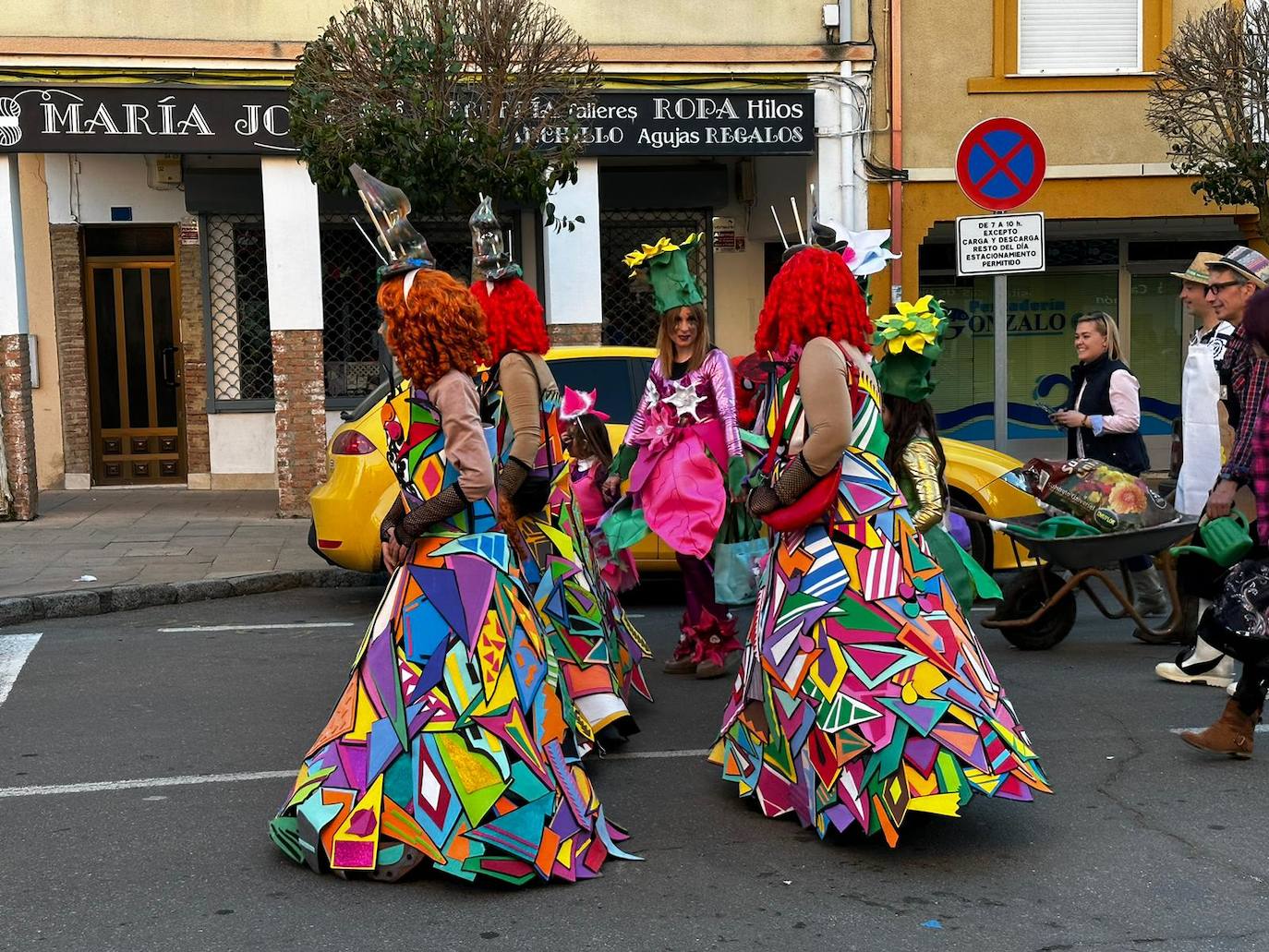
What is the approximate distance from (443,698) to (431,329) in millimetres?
1093

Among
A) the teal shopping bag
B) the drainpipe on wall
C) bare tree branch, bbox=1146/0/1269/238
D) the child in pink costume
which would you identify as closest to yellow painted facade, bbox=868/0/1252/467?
the drainpipe on wall

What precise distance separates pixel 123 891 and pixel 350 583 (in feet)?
21.4

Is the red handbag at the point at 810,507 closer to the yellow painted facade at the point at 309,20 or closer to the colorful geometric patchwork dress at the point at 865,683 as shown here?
the colorful geometric patchwork dress at the point at 865,683

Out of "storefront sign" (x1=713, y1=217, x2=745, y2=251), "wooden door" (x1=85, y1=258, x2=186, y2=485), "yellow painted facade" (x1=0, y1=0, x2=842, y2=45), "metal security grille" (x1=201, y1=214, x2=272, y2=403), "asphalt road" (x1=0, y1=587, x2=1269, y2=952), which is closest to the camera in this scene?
"asphalt road" (x1=0, y1=587, x2=1269, y2=952)

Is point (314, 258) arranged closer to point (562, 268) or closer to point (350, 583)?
point (562, 268)

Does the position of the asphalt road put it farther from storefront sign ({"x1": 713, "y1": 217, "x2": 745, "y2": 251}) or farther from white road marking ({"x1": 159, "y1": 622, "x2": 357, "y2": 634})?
storefront sign ({"x1": 713, "y1": 217, "x2": 745, "y2": 251})

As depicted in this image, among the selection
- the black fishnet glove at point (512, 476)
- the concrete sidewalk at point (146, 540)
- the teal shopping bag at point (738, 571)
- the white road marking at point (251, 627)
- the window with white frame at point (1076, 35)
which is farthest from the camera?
the window with white frame at point (1076, 35)

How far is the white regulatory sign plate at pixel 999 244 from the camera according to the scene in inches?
404

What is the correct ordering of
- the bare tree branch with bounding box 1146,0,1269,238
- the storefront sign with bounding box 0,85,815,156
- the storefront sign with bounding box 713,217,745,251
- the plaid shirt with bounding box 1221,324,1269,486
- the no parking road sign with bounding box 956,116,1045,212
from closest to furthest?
1. the plaid shirt with bounding box 1221,324,1269,486
2. the no parking road sign with bounding box 956,116,1045,212
3. the bare tree branch with bounding box 1146,0,1269,238
4. the storefront sign with bounding box 0,85,815,156
5. the storefront sign with bounding box 713,217,745,251

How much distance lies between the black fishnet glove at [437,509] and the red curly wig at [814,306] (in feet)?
3.80

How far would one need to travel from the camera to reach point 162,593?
10164mm

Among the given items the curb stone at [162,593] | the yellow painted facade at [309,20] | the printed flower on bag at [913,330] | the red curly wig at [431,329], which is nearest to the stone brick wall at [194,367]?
the yellow painted facade at [309,20]

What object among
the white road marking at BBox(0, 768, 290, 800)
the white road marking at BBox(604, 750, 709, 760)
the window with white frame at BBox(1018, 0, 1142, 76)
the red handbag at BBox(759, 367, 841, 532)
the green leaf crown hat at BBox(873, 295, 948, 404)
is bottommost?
the white road marking at BBox(604, 750, 709, 760)

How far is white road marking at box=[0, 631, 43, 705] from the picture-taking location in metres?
7.58
